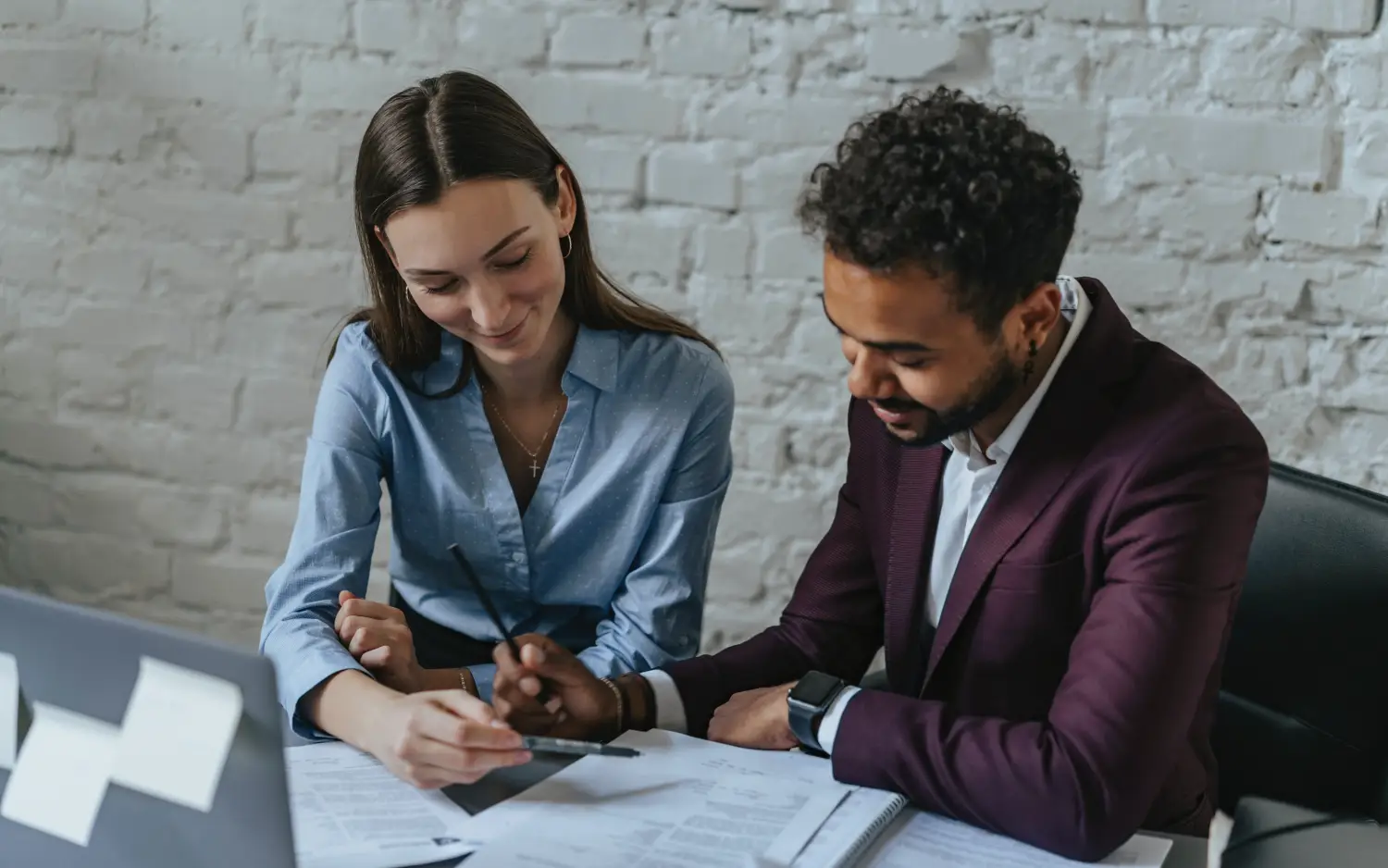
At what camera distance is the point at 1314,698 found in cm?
132

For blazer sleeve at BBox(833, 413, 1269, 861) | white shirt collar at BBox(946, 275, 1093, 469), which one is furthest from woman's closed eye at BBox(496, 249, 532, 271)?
blazer sleeve at BBox(833, 413, 1269, 861)

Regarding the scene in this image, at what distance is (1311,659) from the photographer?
52.0 inches

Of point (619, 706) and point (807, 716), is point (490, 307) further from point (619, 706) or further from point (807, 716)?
point (807, 716)

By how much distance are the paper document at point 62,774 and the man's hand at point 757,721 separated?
55cm

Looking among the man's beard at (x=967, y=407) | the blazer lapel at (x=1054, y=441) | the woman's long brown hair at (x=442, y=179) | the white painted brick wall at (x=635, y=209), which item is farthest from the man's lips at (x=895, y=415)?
the white painted brick wall at (x=635, y=209)

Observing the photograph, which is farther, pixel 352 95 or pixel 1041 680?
pixel 352 95

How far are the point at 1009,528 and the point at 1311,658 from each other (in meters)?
0.35

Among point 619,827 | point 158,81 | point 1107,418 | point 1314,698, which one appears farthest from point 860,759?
point 158,81

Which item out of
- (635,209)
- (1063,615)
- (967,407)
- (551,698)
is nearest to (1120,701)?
(1063,615)

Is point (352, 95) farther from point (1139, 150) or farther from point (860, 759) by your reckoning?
point (860, 759)

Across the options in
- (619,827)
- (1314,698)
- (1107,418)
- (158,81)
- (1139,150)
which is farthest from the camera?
(158,81)

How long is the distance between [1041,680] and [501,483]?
1.95 feet

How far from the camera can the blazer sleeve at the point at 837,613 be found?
138cm

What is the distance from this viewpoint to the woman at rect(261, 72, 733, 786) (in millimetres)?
1371
